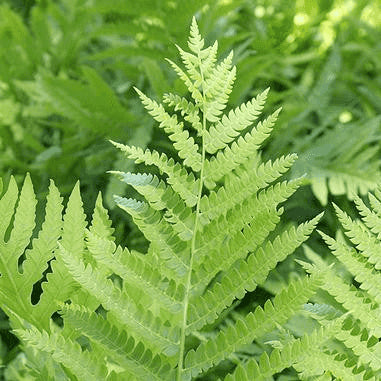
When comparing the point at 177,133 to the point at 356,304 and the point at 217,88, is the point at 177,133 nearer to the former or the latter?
the point at 217,88

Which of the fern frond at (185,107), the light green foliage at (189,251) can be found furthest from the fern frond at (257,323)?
the fern frond at (185,107)

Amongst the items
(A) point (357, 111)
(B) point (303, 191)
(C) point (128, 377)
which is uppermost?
(A) point (357, 111)

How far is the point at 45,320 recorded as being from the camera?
425mm

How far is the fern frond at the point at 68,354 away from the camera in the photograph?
0.33m

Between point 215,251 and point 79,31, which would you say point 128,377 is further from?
point 79,31

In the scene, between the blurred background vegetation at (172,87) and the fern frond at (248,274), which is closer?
the fern frond at (248,274)

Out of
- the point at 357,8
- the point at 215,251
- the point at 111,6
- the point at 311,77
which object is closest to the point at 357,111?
the point at 311,77

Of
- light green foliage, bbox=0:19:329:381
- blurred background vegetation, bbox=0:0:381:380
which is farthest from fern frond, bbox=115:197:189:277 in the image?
blurred background vegetation, bbox=0:0:381:380

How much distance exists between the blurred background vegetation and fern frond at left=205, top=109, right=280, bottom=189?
0.39 m

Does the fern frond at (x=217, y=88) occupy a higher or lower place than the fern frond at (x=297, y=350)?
higher

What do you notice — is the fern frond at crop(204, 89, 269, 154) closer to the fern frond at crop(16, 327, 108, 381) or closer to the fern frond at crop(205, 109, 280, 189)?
the fern frond at crop(205, 109, 280, 189)

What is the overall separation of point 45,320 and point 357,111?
0.72 m

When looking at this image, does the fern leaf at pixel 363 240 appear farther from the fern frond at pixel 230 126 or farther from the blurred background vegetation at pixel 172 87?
the blurred background vegetation at pixel 172 87

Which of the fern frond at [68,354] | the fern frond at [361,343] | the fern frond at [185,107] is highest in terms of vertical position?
the fern frond at [185,107]
